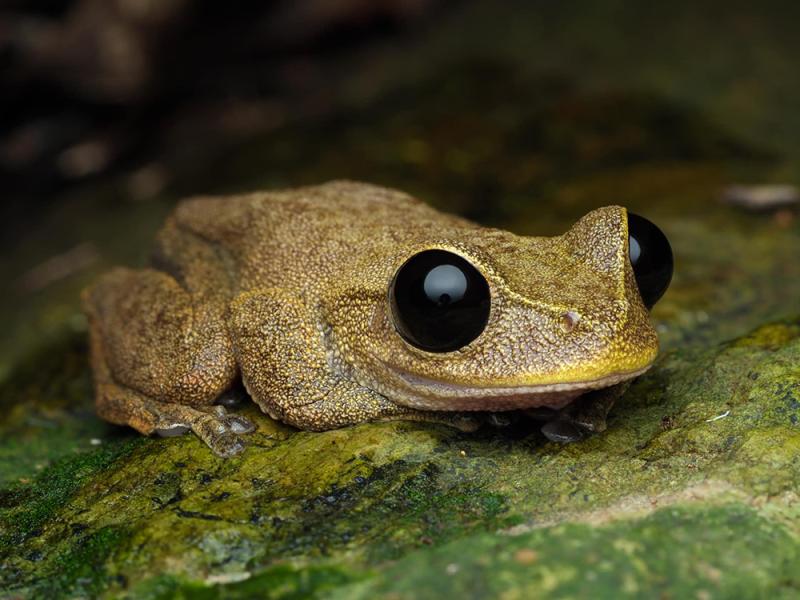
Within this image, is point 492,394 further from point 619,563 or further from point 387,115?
point 387,115

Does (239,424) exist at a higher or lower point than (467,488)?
higher

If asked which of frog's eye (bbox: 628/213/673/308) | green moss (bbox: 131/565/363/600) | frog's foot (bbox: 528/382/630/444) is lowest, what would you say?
green moss (bbox: 131/565/363/600)

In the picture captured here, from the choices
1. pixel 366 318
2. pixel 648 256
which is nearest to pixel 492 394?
pixel 366 318

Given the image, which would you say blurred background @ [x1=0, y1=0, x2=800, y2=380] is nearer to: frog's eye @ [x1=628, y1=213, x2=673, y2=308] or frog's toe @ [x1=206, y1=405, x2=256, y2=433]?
frog's eye @ [x1=628, y1=213, x2=673, y2=308]

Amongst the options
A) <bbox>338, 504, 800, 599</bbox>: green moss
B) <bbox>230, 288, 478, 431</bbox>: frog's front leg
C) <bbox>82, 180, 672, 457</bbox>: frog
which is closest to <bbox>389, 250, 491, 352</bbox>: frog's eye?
<bbox>82, 180, 672, 457</bbox>: frog

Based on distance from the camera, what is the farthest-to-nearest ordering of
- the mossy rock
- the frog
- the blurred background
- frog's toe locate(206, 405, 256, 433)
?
the blurred background → frog's toe locate(206, 405, 256, 433) → the frog → the mossy rock

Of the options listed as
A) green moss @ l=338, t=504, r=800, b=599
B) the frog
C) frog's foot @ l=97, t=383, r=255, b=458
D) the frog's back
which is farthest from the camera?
the frog's back

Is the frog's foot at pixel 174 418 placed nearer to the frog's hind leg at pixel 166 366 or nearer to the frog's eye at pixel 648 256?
the frog's hind leg at pixel 166 366
